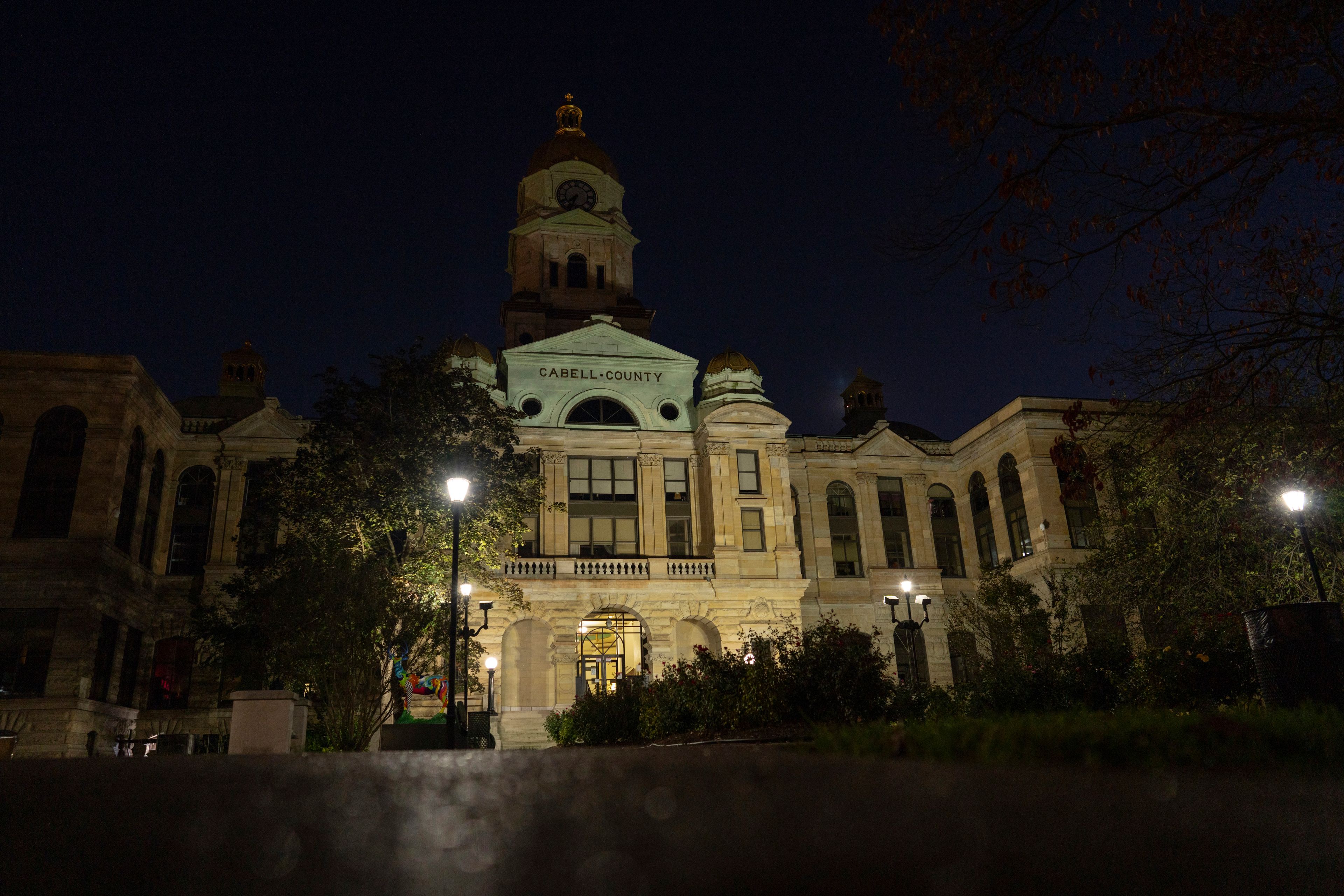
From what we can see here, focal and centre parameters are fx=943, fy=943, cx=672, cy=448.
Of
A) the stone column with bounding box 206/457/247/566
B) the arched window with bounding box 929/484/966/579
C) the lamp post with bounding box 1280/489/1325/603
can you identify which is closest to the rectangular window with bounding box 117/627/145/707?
the stone column with bounding box 206/457/247/566

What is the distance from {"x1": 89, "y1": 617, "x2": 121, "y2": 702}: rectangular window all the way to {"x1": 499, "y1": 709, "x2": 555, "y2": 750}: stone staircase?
15.3 m

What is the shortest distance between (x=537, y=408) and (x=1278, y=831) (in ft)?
138

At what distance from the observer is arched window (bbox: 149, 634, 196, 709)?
1610 inches

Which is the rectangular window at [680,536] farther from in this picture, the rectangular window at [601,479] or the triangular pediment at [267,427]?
the triangular pediment at [267,427]

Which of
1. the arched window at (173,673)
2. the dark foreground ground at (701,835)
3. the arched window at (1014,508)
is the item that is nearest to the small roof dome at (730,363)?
the arched window at (1014,508)

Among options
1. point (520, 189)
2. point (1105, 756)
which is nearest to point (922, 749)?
point (1105, 756)

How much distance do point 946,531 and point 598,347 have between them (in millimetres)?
20898

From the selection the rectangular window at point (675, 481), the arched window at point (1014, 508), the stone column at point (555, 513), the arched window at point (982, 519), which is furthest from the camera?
the arched window at point (982, 519)

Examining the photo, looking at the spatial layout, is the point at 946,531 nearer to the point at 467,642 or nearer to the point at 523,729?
the point at 523,729

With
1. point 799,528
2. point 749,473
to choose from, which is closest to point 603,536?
point 749,473

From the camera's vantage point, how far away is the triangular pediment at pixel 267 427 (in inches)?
1743

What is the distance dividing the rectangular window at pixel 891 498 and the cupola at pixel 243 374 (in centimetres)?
3590

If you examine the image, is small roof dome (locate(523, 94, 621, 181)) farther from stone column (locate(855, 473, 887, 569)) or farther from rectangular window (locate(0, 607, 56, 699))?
rectangular window (locate(0, 607, 56, 699))

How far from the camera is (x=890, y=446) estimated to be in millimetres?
50844
